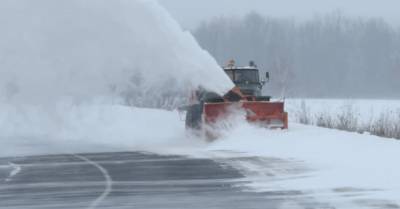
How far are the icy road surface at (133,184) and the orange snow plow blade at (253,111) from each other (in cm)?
402

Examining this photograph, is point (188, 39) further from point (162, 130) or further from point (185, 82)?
point (162, 130)

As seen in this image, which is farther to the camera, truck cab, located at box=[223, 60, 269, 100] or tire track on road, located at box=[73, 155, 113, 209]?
truck cab, located at box=[223, 60, 269, 100]

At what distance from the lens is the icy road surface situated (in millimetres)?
10656

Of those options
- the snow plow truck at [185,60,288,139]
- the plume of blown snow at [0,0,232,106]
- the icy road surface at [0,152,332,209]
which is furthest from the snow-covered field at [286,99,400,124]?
the icy road surface at [0,152,332,209]

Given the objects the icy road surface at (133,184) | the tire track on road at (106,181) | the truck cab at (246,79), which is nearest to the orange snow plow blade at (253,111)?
the truck cab at (246,79)

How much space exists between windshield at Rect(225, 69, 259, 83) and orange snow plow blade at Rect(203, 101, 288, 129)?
2.87 metres

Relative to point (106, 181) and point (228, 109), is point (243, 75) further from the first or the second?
point (106, 181)

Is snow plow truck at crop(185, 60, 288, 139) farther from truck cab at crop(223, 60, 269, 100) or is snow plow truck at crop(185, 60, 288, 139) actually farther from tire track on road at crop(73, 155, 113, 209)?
tire track on road at crop(73, 155, 113, 209)

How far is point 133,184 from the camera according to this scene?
42.3 feet

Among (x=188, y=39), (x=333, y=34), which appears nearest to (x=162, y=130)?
(x=188, y=39)

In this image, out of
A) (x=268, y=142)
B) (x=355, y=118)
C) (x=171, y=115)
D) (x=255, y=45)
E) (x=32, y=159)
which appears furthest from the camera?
(x=255, y=45)

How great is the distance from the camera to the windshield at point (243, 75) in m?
24.8

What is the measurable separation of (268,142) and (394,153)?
506 cm

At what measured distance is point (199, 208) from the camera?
33.2 ft
